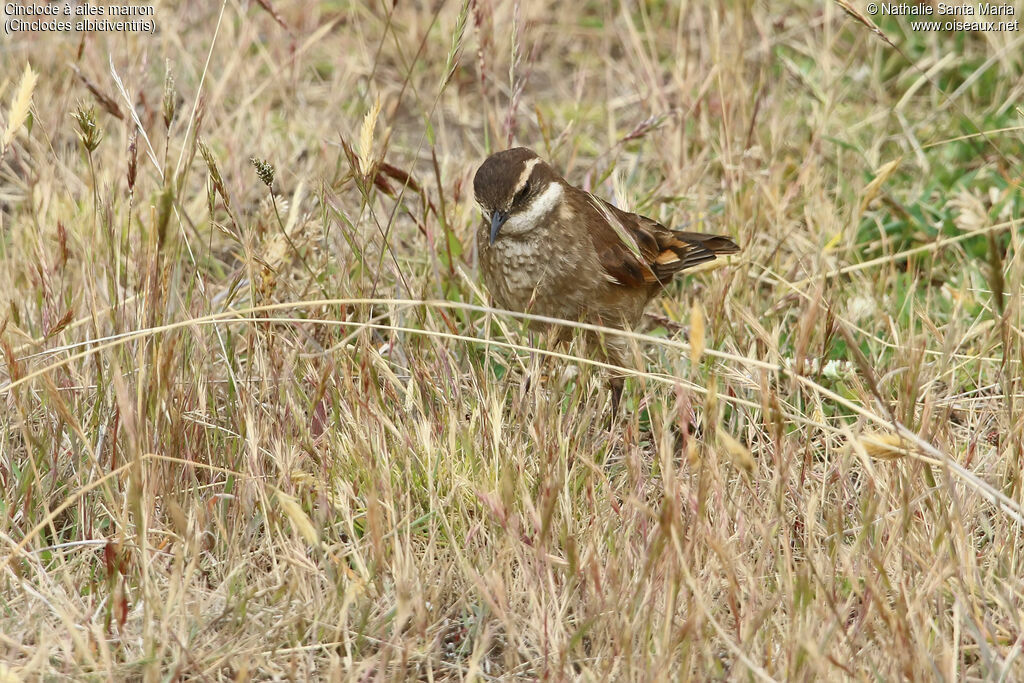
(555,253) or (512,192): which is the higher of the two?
(512,192)

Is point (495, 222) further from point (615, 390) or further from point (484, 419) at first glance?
point (484, 419)

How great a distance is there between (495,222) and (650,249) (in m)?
0.73

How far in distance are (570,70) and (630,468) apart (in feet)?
14.2

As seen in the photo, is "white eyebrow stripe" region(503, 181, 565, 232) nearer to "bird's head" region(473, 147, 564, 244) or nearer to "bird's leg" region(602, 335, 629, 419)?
"bird's head" region(473, 147, 564, 244)

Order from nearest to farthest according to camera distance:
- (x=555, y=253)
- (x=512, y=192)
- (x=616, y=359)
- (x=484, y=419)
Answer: (x=484, y=419) → (x=512, y=192) → (x=555, y=253) → (x=616, y=359)

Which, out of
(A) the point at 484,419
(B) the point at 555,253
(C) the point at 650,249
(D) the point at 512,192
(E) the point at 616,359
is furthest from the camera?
(C) the point at 650,249

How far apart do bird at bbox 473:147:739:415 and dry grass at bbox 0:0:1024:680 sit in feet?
0.49

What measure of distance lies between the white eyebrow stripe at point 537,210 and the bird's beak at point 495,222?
0.07 m

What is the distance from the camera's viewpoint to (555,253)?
444 centimetres

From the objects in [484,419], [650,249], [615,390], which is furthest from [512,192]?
[484,419]

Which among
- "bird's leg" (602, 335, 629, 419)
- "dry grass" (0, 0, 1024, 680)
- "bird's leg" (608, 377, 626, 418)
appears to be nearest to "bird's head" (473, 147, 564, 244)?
"dry grass" (0, 0, 1024, 680)

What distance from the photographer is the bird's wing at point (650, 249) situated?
14.9 ft

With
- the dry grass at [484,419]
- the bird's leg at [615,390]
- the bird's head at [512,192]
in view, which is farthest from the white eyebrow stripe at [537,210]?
the bird's leg at [615,390]

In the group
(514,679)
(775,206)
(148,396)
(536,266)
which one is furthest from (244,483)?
(775,206)
